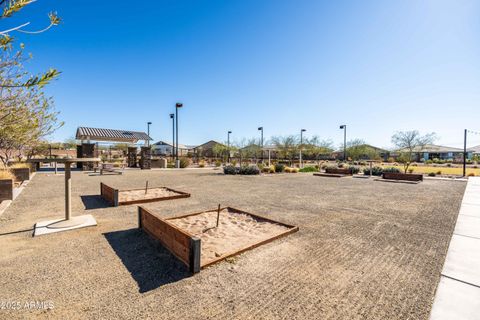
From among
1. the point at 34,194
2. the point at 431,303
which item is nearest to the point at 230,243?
the point at 431,303

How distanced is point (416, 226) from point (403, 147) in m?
26.8

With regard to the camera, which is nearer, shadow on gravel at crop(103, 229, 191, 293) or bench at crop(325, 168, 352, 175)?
shadow on gravel at crop(103, 229, 191, 293)

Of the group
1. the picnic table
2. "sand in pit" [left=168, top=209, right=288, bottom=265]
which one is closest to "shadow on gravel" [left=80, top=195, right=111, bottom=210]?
the picnic table

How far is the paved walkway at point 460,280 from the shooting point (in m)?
2.27

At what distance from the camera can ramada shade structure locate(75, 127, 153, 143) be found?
65.6 ft

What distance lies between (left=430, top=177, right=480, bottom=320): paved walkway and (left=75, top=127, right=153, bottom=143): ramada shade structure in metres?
23.7

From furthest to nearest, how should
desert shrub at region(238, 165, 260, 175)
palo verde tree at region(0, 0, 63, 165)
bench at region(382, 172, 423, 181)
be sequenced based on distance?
desert shrub at region(238, 165, 260, 175) → bench at region(382, 172, 423, 181) → palo verde tree at region(0, 0, 63, 165)

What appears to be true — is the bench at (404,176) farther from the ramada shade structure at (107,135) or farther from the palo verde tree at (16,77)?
the ramada shade structure at (107,135)

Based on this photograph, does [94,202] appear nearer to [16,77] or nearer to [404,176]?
[16,77]

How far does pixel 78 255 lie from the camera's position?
11.0ft

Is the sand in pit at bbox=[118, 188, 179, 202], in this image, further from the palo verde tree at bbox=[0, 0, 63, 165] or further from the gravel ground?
the palo verde tree at bbox=[0, 0, 63, 165]

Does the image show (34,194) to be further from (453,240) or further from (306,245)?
(453,240)

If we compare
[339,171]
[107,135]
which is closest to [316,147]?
[339,171]

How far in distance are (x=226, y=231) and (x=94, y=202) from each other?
16.1ft
